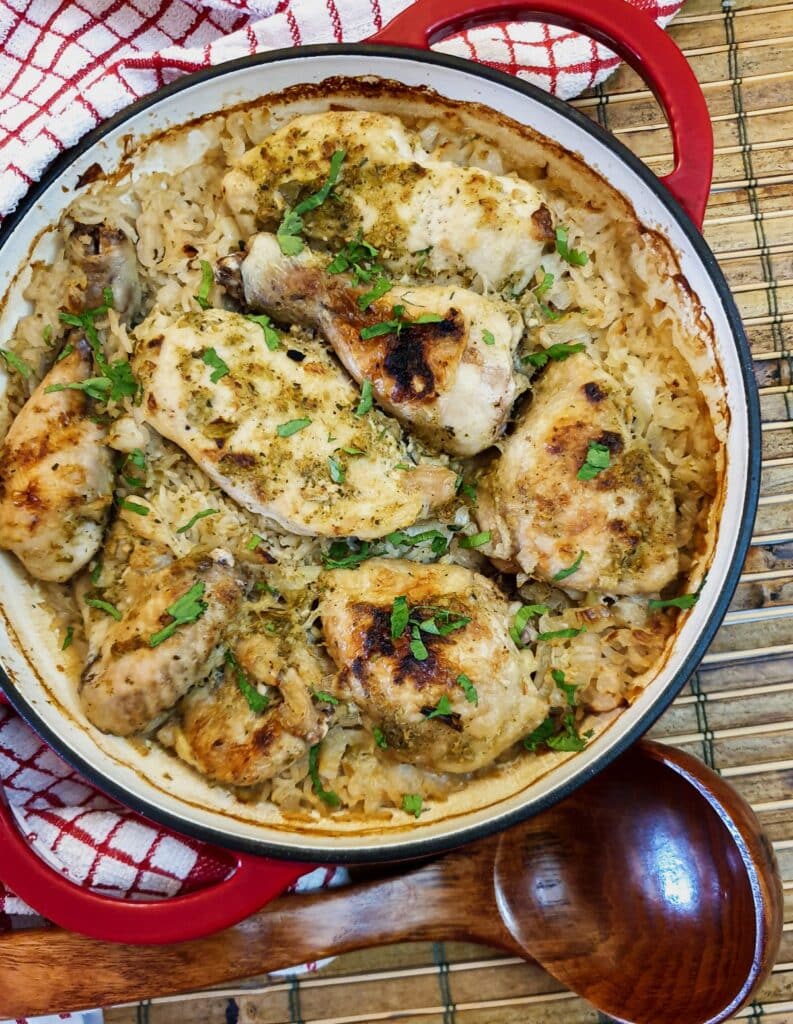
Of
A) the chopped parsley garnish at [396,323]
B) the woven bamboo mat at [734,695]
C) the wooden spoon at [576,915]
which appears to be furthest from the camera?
the woven bamboo mat at [734,695]

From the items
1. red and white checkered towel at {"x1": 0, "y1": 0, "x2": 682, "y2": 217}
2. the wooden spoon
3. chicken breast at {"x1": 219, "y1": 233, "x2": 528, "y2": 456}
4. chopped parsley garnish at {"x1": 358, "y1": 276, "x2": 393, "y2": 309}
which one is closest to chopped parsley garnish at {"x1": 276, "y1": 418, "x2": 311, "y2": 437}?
chicken breast at {"x1": 219, "y1": 233, "x2": 528, "y2": 456}

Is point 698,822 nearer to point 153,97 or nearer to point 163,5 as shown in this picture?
point 153,97

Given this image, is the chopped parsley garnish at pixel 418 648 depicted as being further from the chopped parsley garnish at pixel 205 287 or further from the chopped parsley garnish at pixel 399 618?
the chopped parsley garnish at pixel 205 287

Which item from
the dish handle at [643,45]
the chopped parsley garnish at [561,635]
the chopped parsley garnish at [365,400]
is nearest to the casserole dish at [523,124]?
the dish handle at [643,45]

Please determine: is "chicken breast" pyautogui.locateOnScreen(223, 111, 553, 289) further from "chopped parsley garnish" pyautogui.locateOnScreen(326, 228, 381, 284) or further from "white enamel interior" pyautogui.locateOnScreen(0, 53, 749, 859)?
"white enamel interior" pyautogui.locateOnScreen(0, 53, 749, 859)

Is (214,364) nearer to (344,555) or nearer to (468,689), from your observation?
(344,555)

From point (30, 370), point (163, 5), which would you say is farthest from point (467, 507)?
point (163, 5)
